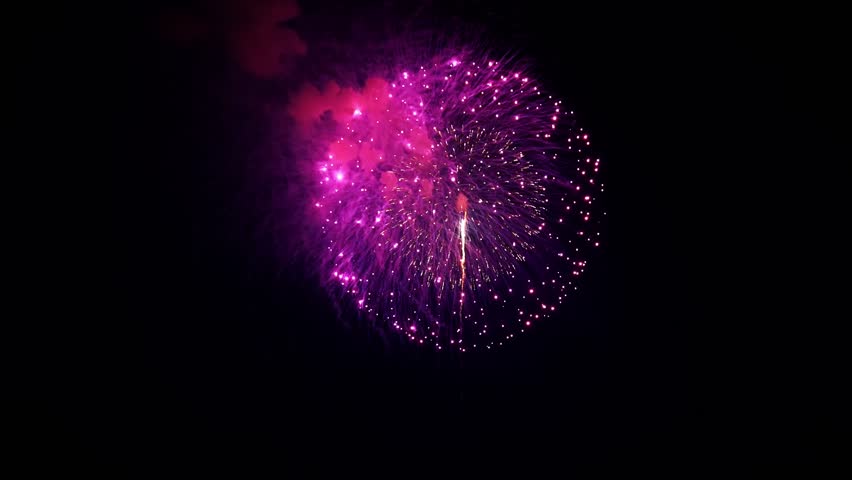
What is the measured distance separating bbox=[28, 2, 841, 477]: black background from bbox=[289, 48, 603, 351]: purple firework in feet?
0.57

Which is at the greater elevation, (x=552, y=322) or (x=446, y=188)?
(x=446, y=188)

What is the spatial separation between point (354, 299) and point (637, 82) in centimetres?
158

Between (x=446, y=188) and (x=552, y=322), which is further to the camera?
(x=552, y=322)

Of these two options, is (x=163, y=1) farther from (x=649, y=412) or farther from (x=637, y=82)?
(x=649, y=412)

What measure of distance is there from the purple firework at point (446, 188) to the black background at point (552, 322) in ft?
0.57

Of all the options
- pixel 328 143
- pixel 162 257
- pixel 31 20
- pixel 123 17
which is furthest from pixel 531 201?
pixel 31 20

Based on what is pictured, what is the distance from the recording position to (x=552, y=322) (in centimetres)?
210

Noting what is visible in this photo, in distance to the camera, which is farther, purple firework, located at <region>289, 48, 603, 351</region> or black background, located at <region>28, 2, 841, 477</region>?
black background, located at <region>28, 2, 841, 477</region>

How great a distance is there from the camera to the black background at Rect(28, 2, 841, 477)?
1.84m

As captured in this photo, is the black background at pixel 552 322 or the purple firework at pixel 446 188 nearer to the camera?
the purple firework at pixel 446 188

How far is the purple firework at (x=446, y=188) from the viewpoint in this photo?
1.73 meters

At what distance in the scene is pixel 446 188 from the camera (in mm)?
1770

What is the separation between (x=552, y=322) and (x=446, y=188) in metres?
0.86

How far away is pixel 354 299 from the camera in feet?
6.68
